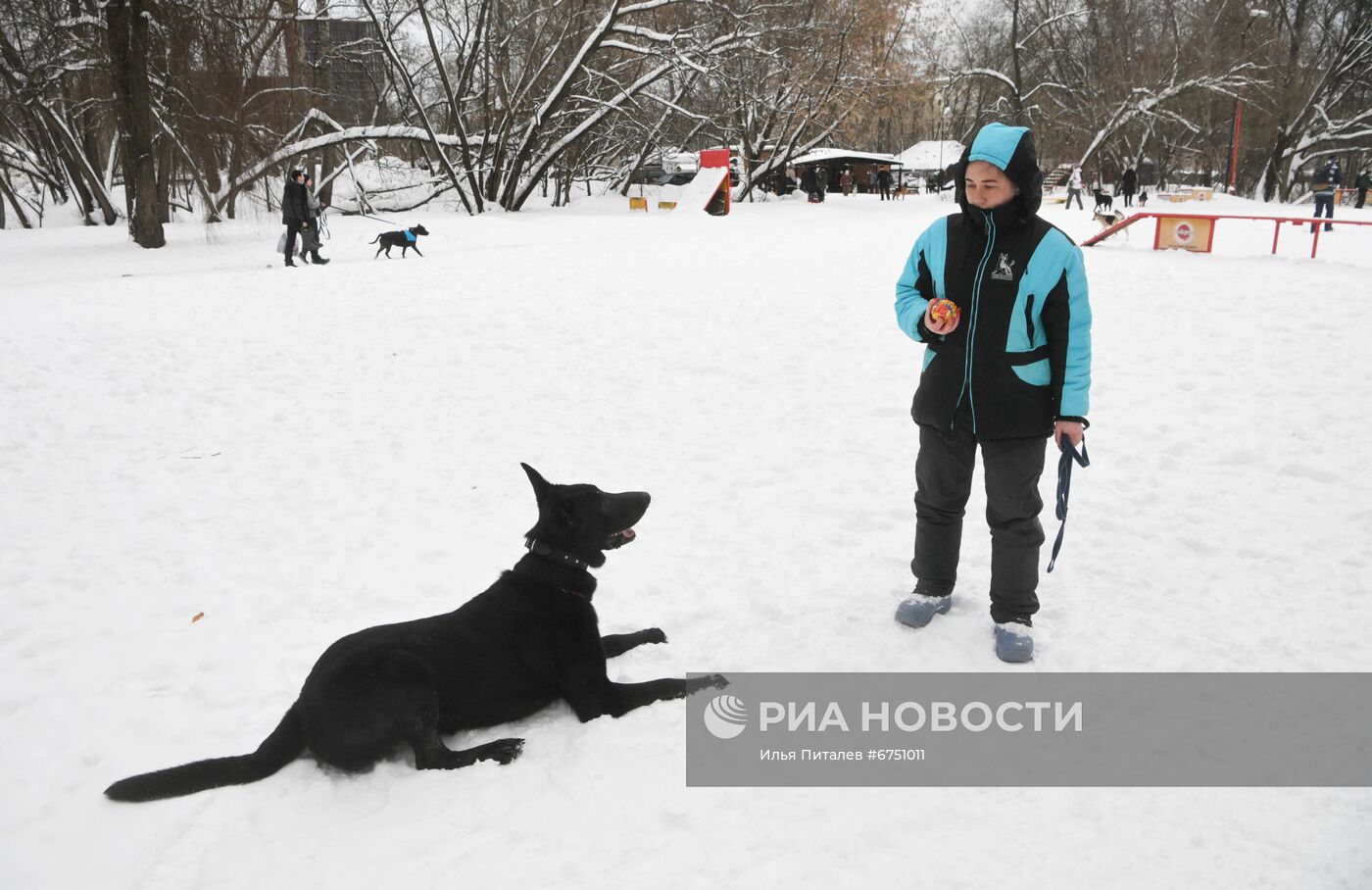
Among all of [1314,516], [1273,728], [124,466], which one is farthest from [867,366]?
[124,466]

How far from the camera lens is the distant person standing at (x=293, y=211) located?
14565mm

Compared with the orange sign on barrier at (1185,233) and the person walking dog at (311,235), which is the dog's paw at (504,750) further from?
the orange sign on barrier at (1185,233)

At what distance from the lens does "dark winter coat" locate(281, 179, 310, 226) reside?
14578mm

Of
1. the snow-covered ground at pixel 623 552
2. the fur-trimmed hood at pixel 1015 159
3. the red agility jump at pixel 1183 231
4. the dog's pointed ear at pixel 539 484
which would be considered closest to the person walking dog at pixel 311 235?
the snow-covered ground at pixel 623 552

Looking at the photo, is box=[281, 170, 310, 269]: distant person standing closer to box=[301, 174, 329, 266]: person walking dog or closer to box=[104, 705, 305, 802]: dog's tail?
box=[301, 174, 329, 266]: person walking dog

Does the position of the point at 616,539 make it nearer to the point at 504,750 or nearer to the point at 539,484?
the point at 539,484

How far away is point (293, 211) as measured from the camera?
48.3 feet

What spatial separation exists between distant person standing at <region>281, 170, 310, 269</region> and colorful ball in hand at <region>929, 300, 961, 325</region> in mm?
14176

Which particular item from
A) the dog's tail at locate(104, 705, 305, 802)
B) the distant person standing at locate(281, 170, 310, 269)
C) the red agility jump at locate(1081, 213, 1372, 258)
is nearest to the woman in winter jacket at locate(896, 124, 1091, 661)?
the dog's tail at locate(104, 705, 305, 802)

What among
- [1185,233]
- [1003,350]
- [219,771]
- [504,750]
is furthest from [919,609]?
[1185,233]

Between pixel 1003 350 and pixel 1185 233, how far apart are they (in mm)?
14379

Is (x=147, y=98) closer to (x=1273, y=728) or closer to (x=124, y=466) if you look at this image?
(x=124, y=466)

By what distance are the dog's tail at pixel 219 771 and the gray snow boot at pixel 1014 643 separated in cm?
262

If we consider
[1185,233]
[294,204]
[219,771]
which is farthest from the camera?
[1185,233]
